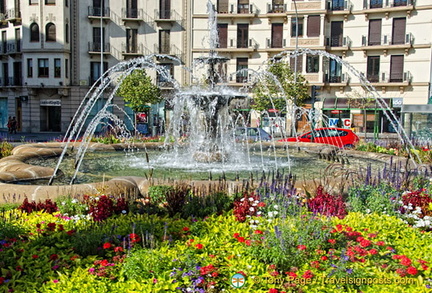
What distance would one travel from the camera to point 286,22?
40156 mm

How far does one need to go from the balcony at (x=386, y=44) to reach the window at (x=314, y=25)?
423cm

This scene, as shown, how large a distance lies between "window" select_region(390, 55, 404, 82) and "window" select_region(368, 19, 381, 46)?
2004mm

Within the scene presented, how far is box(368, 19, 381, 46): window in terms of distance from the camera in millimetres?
38647

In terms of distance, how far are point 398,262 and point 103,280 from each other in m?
3.10

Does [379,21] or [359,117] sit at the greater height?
[379,21]

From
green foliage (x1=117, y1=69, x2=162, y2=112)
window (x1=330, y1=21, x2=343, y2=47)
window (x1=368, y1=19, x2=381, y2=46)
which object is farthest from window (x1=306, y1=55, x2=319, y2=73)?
green foliage (x1=117, y1=69, x2=162, y2=112)

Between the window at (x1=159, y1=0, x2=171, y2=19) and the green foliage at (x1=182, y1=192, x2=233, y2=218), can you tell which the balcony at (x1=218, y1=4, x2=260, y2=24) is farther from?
the green foliage at (x1=182, y1=192, x2=233, y2=218)

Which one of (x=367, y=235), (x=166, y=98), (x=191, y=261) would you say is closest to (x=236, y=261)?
(x=191, y=261)

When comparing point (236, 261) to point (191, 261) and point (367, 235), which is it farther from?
point (367, 235)

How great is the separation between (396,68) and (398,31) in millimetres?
3220

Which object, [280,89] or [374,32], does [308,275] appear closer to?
[280,89]

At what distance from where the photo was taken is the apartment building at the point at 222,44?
3800 cm

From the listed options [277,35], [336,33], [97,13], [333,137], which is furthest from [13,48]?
[333,137]

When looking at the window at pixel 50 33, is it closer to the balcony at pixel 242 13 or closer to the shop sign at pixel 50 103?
the shop sign at pixel 50 103
